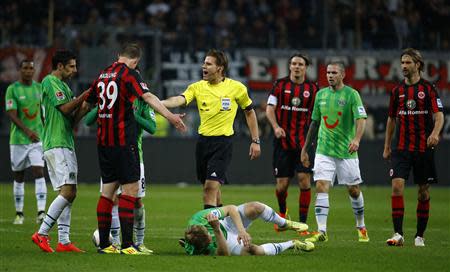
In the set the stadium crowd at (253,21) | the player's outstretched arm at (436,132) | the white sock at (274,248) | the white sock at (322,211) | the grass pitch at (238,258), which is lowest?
the grass pitch at (238,258)

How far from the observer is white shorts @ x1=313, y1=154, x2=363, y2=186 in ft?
44.7

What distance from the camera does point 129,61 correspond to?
11.2 metres

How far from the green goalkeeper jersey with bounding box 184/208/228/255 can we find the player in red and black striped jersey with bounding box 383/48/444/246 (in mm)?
2970

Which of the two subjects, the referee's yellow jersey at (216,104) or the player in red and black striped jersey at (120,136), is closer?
the player in red and black striped jersey at (120,136)

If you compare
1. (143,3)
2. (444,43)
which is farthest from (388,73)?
(143,3)

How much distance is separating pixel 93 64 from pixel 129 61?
619 inches

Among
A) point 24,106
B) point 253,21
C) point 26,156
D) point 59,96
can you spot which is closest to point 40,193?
point 26,156

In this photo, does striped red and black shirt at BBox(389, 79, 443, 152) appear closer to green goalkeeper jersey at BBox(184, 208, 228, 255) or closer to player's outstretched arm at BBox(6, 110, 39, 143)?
green goalkeeper jersey at BBox(184, 208, 228, 255)

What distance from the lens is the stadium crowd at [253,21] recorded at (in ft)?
92.0

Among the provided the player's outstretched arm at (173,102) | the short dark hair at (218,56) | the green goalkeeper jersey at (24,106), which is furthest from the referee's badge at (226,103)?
the green goalkeeper jersey at (24,106)

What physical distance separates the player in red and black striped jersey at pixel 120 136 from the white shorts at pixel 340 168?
325cm

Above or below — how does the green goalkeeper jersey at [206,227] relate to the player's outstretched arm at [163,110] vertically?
below

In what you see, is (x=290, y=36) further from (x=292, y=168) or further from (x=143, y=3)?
(x=292, y=168)

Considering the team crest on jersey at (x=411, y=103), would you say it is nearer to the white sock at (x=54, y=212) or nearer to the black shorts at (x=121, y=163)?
the black shorts at (x=121, y=163)
